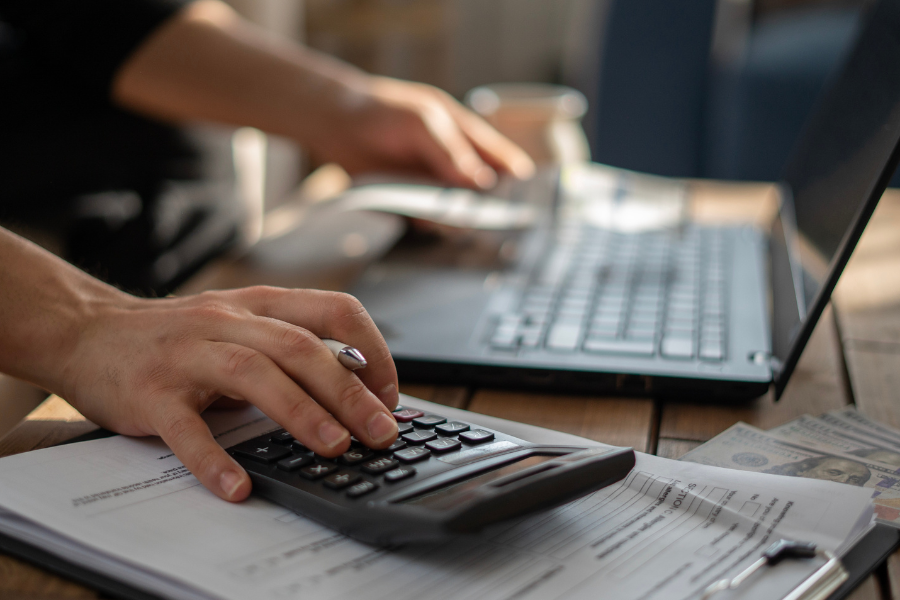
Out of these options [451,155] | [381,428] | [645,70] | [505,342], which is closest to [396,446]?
[381,428]

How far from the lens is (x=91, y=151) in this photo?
998 mm

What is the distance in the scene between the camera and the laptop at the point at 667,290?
516 mm

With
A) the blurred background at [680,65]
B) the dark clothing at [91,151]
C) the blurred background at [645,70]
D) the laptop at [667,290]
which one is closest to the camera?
the laptop at [667,290]

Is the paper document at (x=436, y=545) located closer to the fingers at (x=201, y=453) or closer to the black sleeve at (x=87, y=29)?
the fingers at (x=201, y=453)

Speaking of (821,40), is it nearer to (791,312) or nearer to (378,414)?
(791,312)

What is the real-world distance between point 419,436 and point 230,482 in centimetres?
10

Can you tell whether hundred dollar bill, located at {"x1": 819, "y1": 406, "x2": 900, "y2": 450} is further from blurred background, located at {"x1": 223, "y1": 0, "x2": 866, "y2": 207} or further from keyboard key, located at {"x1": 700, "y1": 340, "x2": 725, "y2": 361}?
blurred background, located at {"x1": 223, "y1": 0, "x2": 866, "y2": 207}

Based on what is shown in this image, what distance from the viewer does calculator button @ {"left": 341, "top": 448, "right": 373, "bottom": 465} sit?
37 centimetres

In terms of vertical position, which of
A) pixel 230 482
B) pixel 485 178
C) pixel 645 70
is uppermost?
pixel 645 70

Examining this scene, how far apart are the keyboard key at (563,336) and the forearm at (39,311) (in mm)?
305

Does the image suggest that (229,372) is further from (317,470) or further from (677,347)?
(677,347)

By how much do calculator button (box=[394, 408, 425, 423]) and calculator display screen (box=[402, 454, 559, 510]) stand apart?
0.08 metres

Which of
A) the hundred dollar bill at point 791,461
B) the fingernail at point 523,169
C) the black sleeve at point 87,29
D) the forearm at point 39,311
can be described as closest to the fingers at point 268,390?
the forearm at point 39,311

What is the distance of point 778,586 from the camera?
1.03ft
